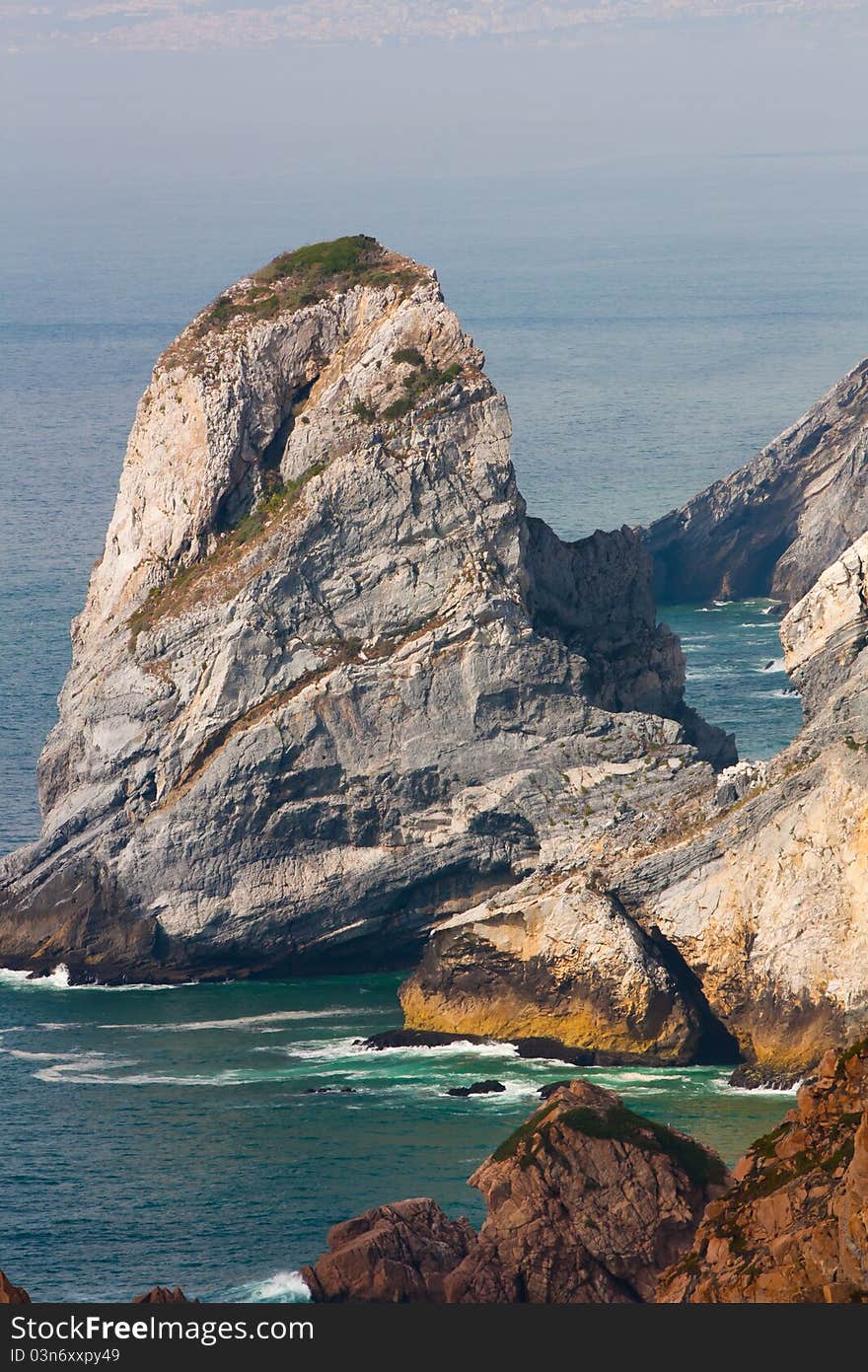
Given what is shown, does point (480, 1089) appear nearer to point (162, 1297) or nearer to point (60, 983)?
point (60, 983)

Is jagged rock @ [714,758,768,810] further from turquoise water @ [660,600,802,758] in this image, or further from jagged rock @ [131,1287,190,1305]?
jagged rock @ [131,1287,190,1305]

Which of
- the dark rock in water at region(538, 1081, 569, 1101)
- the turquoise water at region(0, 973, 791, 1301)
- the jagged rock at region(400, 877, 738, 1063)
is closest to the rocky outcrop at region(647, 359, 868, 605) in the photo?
the turquoise water at region(0, 973, 791, 1301)

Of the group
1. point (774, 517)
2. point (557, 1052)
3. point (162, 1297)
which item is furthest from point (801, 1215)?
point (774, 517)

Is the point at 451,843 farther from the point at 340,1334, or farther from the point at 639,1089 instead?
the point at 340,1334

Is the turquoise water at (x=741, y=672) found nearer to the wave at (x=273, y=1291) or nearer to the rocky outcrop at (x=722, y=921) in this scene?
the rocky outcrop at (x=722, y=921)

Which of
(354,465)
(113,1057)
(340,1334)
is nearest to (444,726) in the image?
(354,465)
